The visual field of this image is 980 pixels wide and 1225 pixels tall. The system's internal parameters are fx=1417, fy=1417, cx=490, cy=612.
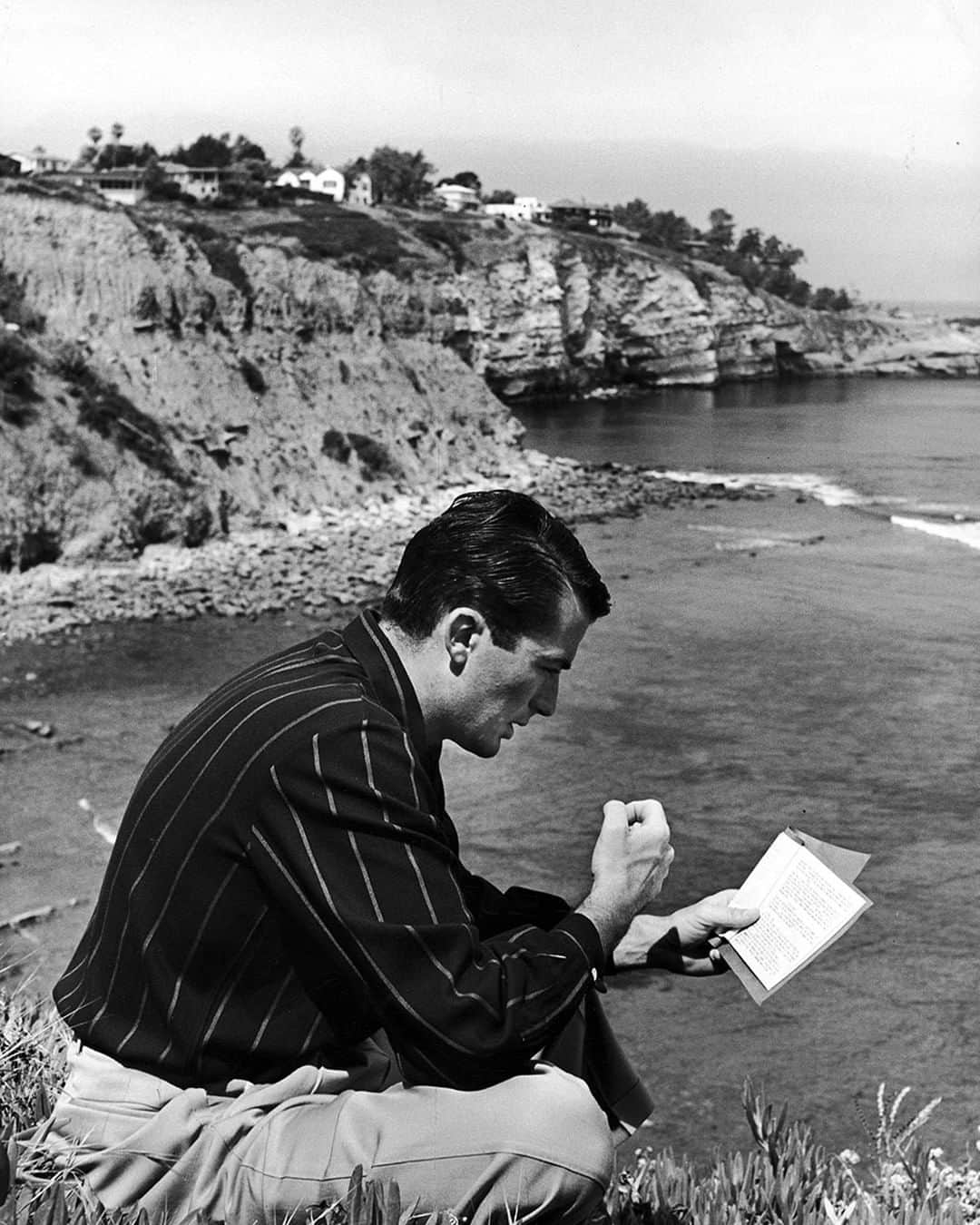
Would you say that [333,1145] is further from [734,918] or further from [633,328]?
[633,328]

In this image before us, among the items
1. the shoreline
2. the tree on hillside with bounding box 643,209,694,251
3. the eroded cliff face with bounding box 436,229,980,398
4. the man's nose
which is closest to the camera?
the man's nose

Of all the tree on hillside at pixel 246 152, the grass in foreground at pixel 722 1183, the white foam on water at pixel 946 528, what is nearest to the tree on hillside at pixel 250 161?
the tree on hillside at pixel 246 152

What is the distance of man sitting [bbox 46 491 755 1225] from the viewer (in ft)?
8.25

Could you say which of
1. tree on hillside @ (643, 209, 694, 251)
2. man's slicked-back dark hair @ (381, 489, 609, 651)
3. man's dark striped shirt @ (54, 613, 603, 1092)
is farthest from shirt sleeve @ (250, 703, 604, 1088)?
tree on hillside @ (643, 209, 694, 251)

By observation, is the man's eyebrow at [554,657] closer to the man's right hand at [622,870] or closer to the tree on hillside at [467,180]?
the man's right hand at [622,870]

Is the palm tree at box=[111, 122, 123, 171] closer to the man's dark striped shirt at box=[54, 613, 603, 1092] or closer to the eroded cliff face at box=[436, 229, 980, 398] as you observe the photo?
the eroded cliff face at box=[436, 229, 980, 398]

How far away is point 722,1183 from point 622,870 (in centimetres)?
129

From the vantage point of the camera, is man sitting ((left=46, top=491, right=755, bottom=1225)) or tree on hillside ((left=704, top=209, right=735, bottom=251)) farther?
tree on hillside ((left=704, top=209, right=735, bottom=251))

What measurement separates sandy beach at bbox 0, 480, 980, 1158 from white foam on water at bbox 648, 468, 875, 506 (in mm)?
12974

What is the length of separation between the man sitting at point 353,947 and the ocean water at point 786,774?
5118 millimetres

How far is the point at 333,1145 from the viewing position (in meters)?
2.69

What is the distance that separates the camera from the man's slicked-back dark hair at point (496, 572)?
2.81 m

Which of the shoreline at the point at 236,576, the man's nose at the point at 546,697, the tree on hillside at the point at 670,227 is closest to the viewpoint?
the man's nose at the point at 546,697

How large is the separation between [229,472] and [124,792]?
15870 millimetres
